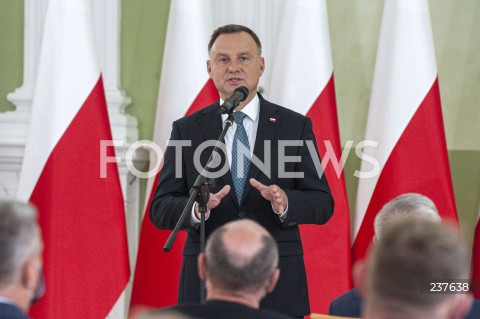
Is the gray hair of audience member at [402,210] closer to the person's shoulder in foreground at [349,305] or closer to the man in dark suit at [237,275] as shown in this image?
the person's shoulder in foreground at [349,305]

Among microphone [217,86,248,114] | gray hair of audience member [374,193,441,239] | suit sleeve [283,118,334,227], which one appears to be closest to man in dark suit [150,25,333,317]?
suit sleeve [283,118,334,227]

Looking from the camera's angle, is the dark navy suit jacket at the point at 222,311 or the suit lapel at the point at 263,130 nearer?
the dark navy suit jacket at the point at 222,311

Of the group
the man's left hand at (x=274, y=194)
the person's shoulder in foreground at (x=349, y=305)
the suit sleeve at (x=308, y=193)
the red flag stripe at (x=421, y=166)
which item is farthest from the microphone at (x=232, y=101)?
the red flag stripe at (x=421, y=166)

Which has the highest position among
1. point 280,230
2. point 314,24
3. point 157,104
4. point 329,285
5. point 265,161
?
point 314,24

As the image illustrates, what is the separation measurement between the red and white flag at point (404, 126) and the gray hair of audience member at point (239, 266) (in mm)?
2448

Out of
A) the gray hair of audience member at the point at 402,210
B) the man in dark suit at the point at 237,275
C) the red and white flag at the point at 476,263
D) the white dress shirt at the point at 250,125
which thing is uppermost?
the white dress shirt at the point at 250,125

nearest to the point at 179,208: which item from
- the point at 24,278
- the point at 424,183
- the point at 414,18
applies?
the point at 24,278

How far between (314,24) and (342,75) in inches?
19.7

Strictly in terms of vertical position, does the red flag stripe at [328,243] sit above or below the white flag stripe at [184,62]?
below

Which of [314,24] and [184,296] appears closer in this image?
[184,296]

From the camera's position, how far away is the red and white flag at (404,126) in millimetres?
4312

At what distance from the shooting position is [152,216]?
3418 millimetres

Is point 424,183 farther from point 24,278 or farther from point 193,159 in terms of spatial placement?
point 24,278

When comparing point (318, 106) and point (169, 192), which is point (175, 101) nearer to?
point (318, 106)
